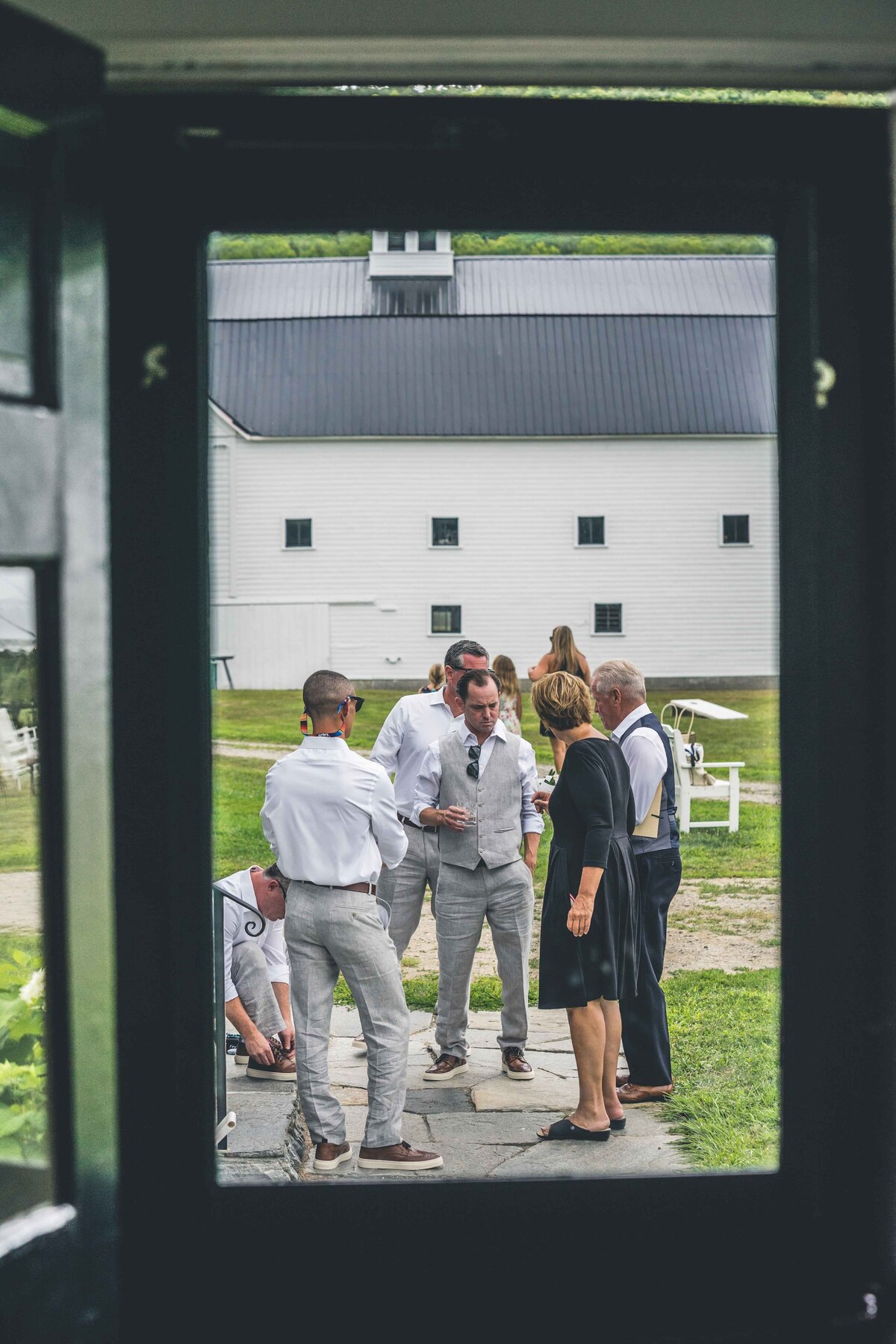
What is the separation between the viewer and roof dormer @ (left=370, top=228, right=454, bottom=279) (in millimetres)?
23594

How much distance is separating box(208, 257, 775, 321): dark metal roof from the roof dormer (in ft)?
0.83

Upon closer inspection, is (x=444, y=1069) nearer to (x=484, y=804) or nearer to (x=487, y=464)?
(x=484, y=804)

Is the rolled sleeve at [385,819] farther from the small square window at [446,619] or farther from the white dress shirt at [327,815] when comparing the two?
the small square window at [446,619]

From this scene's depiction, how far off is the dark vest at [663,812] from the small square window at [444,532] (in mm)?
24510

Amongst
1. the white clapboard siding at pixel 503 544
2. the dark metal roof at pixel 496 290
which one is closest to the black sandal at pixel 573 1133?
the dark metal roof at pixel 496 290

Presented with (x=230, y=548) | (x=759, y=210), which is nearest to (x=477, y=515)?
(x=230, y=548)

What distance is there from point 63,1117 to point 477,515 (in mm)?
28701

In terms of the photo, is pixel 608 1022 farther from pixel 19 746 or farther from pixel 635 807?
pixel 19 746

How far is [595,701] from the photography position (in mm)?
5074

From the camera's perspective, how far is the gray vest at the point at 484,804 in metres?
5.42

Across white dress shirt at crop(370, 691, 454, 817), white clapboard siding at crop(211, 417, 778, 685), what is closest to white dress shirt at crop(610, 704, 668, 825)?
white dress shirt at crop(370, 691, 454, 817)

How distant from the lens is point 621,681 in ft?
16.5

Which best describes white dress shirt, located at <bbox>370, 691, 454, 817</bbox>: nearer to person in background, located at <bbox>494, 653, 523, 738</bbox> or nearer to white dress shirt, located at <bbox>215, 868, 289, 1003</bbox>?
white dress shirt, located at <bbox>215, 868, 289, 1003</bbox>

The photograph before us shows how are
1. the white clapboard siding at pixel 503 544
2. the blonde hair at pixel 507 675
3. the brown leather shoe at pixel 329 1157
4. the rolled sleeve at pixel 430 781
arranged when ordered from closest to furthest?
the brown leather shoe at pixel 329 1157 < the rolled sleeve at pixel 430 781 < the blonde hair at pixel 507 675 < the white clapboard siding at pixel 503 544
